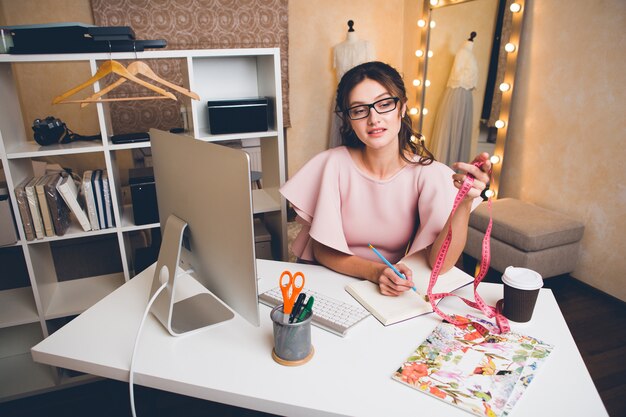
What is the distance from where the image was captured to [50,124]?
6.31 feet

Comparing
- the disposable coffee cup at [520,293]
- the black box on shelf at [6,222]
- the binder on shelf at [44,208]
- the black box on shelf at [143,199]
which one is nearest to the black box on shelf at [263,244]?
the black box on shelf at [143,199]

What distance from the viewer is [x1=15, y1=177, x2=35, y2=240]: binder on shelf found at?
70.6 inches

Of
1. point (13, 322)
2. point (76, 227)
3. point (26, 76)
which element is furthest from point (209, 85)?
point (26, 76)

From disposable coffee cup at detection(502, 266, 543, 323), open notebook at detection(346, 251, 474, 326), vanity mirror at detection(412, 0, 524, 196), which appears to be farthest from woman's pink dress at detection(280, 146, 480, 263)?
vanity mirror at detection(412, 0, 524, 196)

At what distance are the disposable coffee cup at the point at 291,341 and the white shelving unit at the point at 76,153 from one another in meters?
1.32

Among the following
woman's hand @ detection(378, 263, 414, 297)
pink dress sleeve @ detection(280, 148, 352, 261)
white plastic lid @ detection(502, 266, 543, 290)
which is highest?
pink dress sleeve @ detection(280, 148, 352, 261)

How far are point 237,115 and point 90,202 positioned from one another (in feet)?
2.65

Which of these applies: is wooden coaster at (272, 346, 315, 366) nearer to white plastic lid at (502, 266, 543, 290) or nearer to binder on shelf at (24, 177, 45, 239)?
white plastic lid at (502, 266, 543, 290)

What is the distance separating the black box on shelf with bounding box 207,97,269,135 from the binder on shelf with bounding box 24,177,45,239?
0.84 m

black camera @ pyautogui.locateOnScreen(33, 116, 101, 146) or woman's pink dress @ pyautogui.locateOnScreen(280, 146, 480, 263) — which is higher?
black camera @ pyautogui.locateOnScreen(33, 116, 101, 146)

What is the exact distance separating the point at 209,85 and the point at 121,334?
1688 millimetres

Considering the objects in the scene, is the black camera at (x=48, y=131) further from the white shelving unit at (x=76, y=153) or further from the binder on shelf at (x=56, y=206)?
the binder on shelf at (x=56, y=206)

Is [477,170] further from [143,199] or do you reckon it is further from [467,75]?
[467,75]

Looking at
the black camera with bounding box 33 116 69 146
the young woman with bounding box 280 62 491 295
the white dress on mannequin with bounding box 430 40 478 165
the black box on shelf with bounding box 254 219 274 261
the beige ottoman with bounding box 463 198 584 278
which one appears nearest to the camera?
the young woman with bounding box 280 62 491 295
